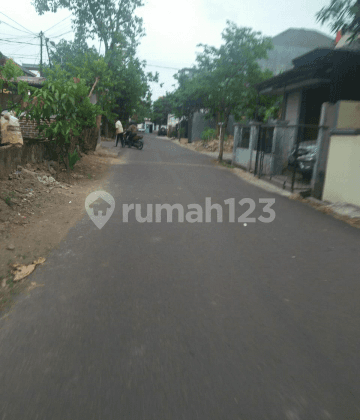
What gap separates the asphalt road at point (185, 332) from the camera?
7.60ft

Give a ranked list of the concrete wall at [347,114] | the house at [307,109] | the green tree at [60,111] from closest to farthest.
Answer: the green tree at [60,111] < the concrete wall at [347,114] < the house at [307,109]

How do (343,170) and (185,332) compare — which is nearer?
(185,332)

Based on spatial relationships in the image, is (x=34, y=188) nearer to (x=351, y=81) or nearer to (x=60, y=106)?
(x=60, y=106)

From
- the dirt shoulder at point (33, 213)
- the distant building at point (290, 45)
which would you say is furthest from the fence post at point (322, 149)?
the distant building at point (290, 45)

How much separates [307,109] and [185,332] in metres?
13.9

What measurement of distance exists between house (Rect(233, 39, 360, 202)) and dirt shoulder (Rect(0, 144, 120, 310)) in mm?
6130

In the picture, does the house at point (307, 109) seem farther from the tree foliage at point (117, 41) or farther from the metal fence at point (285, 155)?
the tree foliage at point (117, 41)

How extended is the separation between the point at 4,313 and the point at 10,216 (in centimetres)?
330

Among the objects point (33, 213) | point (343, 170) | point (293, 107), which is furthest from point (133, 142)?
point (33, 213)

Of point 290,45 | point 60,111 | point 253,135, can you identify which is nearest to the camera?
point 60,111

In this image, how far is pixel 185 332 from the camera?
312 cm

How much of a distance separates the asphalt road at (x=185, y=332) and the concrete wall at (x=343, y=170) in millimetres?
3075

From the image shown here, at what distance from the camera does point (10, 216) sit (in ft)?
20.9

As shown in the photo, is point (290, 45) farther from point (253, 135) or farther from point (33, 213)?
point (33, 213)
